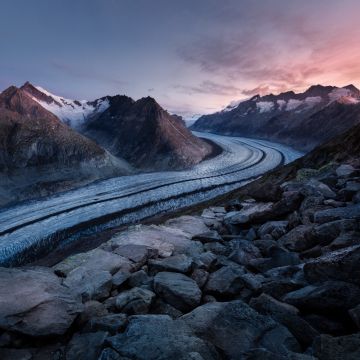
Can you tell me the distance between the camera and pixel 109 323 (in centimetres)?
637

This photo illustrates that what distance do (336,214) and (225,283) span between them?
447cm

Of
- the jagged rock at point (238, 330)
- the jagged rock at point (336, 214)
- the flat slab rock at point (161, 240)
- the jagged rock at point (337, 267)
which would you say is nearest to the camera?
the jagged rock at point (238, 330)

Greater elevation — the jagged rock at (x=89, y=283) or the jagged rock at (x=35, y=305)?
the jagged rock at (x=35, y=305)

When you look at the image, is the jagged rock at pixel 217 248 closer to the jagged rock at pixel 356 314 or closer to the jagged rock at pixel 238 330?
the jagged rock at pixel 238 330

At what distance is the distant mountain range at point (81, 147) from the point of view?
58906mm

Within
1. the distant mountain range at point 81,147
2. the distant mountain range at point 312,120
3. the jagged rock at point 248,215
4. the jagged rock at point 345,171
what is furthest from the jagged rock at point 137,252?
the distant mountain range at point 312,120

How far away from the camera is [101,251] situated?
1103 centimetres

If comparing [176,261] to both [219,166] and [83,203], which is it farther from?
[219,166]

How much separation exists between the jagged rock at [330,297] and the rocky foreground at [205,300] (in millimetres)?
19

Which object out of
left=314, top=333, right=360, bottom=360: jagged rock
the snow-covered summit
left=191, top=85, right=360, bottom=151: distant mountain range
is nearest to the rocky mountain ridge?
left=314, top=333, right=360, bottom=360: jagged rock

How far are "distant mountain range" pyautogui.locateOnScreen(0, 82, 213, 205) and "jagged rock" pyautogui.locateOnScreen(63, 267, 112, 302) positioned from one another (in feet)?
153

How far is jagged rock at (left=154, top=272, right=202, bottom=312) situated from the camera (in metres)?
7.22

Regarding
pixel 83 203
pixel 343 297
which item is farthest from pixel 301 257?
pixel 83 203

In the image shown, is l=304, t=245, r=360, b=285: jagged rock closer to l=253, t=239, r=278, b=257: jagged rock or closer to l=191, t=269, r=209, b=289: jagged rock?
l=253, t=239, r=278, b=257: jagged rock
